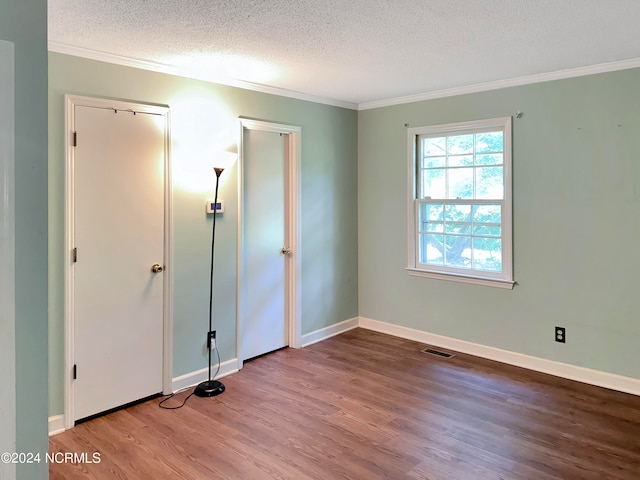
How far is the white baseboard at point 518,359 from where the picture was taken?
3506 millimetres

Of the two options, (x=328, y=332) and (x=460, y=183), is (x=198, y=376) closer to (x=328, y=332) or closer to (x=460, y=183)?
(x=328, y=332)

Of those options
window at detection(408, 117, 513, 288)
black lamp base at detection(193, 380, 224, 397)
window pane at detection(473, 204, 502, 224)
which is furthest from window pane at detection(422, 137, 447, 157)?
black lamp base at detection(193, 380, 224, 397)

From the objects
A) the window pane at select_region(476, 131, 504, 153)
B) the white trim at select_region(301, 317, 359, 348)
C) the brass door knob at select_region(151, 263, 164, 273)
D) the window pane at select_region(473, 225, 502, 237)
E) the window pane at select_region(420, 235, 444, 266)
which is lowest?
the white trim at select_region(301, 317, 359, 348)

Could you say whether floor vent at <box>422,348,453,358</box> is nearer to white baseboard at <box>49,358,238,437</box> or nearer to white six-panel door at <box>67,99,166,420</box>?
white baseboard at <box>49,358,238,437</box>

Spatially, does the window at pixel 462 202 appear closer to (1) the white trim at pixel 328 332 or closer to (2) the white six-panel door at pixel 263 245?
(1) the white trim at pixel 328 332

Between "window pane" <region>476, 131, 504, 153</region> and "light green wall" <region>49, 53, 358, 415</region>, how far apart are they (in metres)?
1.37

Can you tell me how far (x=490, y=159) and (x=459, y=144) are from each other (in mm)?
345

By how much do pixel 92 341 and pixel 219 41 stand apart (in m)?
2.11

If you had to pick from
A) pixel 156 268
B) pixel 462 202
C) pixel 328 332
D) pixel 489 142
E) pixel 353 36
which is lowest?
pixel 328 332

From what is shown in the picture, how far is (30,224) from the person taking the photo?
1.58 meters

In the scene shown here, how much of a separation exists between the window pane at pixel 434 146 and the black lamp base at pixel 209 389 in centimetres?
291

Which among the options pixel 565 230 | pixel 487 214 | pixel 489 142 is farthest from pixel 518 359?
pixel 489 142

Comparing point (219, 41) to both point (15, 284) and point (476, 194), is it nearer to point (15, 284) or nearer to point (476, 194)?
point (15, 284)

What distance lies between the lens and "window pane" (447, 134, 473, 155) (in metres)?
4.26
